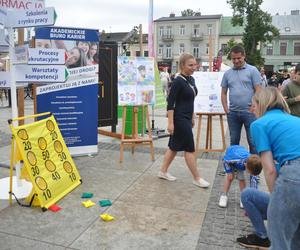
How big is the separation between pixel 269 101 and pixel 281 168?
45cm

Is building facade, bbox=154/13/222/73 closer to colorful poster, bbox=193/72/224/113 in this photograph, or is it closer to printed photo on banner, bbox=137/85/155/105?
colorful poster, bbox=193/72/224/113

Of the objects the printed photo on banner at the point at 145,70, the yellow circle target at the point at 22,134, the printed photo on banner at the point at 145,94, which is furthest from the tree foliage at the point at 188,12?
the yellow circle target at the point at 22,134

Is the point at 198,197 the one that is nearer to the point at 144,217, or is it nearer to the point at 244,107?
the point at 144,217

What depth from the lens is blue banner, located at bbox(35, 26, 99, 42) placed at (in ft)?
17.1

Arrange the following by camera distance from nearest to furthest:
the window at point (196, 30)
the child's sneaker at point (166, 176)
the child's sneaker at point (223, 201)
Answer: the child's sneaker at point (223, 201) < the child's sneaker at point (166, 176) < the window at point (196, 30)

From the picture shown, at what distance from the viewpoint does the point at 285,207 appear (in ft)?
7.14

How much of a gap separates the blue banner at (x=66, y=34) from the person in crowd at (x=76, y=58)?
188 millimetres

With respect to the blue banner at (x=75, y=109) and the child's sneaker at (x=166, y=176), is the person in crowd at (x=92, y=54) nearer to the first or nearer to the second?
the blue banner at (x=75, y=109)

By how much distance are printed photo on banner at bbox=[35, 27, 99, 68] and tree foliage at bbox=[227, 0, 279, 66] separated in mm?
43970

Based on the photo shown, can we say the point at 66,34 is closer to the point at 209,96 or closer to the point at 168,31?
the point at 209,96

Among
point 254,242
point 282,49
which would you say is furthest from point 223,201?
point 282,49

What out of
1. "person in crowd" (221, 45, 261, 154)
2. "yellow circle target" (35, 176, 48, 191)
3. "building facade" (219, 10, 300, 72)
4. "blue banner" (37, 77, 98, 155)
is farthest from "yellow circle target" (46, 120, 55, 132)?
"building facade" (219, 10, 300, 72)

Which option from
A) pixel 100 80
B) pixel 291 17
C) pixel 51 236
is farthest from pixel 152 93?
pixel 291 17

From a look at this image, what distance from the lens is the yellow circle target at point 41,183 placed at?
3823mm
